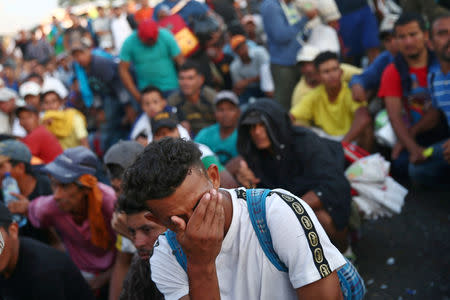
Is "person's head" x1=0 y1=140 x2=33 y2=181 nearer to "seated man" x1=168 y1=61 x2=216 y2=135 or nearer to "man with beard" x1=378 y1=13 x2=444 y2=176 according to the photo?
"seated man" x1=168 y1=61 x2=216 y2=135

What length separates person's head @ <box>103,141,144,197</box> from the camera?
3482mm

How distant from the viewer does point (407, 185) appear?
16.0ft

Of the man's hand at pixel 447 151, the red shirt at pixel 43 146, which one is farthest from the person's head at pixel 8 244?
the man's hand at pixel 447 151

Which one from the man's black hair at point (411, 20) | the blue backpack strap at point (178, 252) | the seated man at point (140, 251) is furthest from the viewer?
the man's black hair at point (411, 20)

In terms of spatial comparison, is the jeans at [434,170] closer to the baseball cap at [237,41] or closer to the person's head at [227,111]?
the person's head at [227,111]

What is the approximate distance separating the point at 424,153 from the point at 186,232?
11.2 feet

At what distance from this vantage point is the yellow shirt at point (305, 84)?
215 inches

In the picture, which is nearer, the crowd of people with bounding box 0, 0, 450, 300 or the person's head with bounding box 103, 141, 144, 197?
the crowd of people with bounding box 0, 0, 450, 300

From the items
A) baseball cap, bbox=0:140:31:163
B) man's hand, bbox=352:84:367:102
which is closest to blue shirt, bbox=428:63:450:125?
man's hand, bbox=352:84:367:102

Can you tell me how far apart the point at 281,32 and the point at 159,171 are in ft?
16.4

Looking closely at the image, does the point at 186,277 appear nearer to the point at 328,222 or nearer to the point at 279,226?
the point at 279,226

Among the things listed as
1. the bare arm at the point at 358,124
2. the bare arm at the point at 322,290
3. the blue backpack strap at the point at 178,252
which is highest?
the blue backpack strap at the point at 178,252

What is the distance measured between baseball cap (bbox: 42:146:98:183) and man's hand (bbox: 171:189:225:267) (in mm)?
2219

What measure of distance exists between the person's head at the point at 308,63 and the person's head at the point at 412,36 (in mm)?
1233
